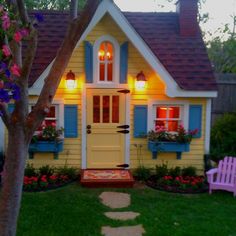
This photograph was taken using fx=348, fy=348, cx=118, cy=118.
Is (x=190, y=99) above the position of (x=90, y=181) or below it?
above

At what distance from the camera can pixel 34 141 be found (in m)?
7.29

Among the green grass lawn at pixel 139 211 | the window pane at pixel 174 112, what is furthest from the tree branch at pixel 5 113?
the window pane at pixel 174 112

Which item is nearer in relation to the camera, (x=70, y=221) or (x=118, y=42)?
(x=70, y=221)

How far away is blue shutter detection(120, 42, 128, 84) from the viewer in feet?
24.6

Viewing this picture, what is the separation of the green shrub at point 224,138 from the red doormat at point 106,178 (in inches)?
114

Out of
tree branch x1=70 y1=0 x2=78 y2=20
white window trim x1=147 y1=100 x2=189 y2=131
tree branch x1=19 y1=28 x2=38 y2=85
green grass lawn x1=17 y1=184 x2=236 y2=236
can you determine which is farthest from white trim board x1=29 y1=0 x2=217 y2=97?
tree branch x1=19 y1=28 x2=38 y2=85

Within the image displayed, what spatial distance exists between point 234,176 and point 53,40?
4894 mm

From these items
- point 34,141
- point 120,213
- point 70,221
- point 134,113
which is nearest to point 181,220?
point 120,213

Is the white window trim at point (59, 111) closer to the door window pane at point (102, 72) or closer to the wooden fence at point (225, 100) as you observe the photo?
the door window pane at point (102, 72)

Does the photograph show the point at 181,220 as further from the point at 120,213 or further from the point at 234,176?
the point at 234,176

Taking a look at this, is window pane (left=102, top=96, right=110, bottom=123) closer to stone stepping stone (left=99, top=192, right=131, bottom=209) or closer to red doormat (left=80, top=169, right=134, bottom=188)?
red doormat (left=80, top=169, right=134, bottom=188)

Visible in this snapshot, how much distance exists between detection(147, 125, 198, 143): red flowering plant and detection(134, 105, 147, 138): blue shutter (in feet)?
0.67

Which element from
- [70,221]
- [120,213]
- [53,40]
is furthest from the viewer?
[53,40]

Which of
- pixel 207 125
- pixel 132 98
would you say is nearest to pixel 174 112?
pixel 207 125
